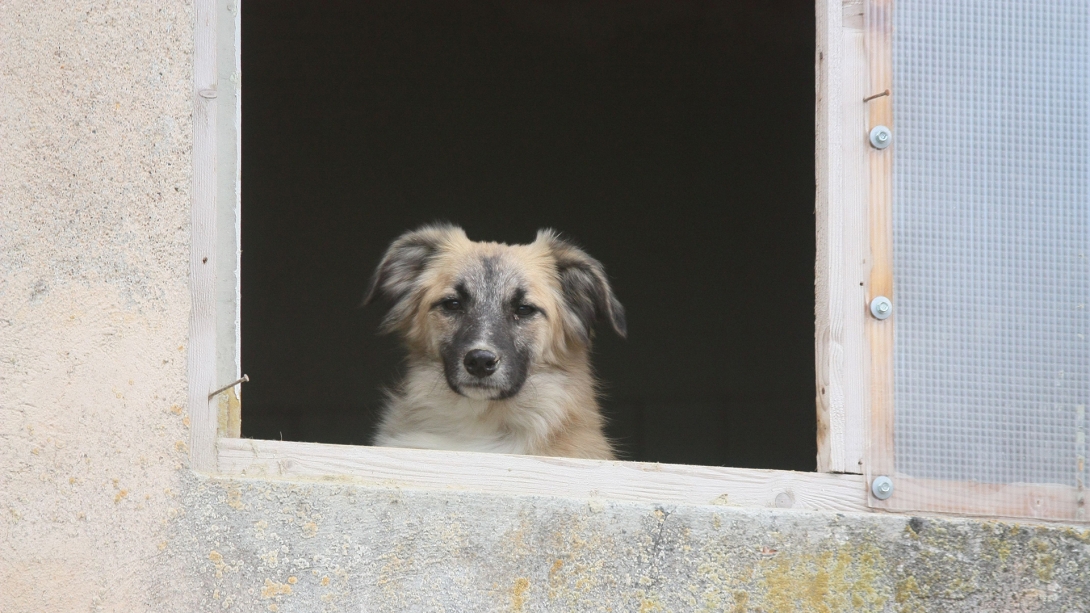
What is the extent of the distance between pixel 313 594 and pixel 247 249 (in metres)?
6.49

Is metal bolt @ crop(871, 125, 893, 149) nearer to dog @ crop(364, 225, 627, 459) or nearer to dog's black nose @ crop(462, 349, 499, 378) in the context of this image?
dog @ crop(364, 225, 627, 459)

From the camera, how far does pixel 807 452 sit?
30.5ft

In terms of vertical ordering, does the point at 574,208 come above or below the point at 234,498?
above

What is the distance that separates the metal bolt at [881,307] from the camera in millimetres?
3504

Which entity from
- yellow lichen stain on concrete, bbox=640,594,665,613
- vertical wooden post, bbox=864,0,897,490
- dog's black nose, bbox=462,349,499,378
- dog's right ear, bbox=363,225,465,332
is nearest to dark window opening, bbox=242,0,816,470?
dog's right ear, bbox=363,225,465,332

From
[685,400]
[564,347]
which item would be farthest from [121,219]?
[685,400]

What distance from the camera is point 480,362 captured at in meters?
4.39

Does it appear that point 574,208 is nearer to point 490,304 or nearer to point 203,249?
point 490,304

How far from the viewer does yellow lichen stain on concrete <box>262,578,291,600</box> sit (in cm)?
312

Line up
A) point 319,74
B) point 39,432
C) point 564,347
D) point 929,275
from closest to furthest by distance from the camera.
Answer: point 39,432, point 929,275, point 564,347, point 319,74

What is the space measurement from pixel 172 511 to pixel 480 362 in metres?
1.51

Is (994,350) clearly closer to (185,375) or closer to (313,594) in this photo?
(313,594)

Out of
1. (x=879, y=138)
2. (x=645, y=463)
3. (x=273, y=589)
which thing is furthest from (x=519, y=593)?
(x=879, y=138)

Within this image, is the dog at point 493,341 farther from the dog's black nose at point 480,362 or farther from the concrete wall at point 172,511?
the concrete wall at point 172,511
